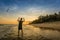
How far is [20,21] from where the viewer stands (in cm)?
1759

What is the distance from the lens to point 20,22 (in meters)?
17.7

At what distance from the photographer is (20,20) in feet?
57.3

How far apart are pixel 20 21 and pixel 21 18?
1.79 ft

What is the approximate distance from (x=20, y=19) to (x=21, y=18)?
21 centimetres

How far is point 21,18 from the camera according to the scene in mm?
17266

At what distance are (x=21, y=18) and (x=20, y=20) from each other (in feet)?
1.18

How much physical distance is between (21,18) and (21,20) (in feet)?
1.08

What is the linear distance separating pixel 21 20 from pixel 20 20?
0.14 metres

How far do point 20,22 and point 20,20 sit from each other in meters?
0.40

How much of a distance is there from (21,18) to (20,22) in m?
0.74

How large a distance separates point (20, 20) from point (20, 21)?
0.65 ft

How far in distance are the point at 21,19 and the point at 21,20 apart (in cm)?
15

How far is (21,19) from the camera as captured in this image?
1739 centimetres
